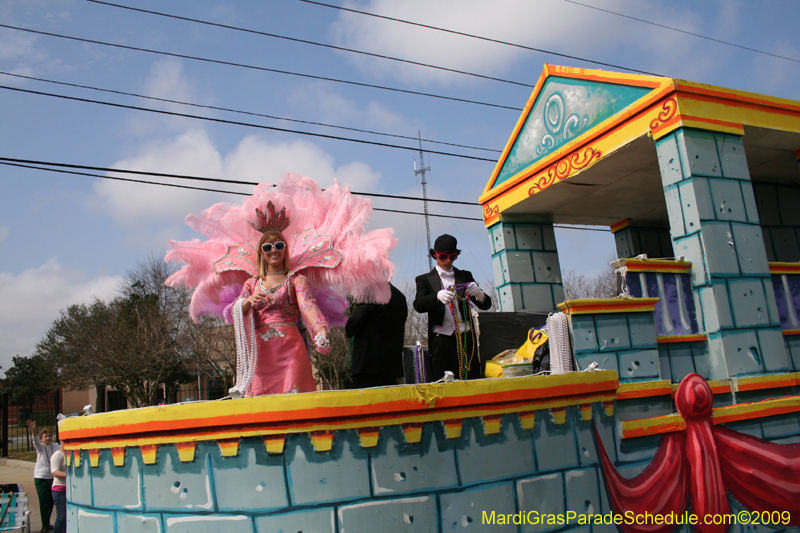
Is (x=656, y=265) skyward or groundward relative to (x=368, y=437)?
skyward

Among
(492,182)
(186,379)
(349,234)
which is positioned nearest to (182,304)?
(186,379)

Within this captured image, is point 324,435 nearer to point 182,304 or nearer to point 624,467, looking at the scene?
point 624,467

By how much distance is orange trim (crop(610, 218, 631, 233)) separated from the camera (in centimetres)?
747

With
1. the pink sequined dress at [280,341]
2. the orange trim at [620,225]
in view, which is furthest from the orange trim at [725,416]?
the orange trim at [620,225]

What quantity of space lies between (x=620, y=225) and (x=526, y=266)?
82.6 inches

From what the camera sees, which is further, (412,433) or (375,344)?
(375,344)

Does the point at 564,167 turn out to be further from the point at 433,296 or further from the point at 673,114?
the point at 433,296

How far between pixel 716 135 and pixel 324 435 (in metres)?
3.91

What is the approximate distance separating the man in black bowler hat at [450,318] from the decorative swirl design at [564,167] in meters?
1.68

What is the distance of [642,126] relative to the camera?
456 cm

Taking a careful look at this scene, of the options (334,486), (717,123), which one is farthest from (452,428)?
(717,123)

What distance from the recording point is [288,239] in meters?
3.80

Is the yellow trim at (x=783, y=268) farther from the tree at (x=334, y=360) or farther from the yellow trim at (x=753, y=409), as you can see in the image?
the tree at (x=334, y=360)

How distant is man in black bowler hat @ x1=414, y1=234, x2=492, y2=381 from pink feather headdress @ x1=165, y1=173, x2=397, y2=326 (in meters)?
0.93
